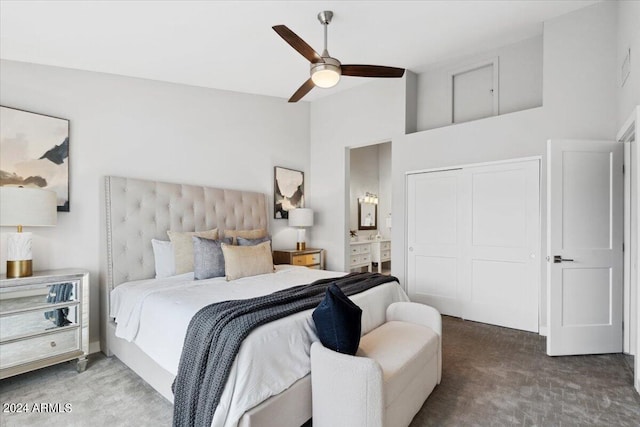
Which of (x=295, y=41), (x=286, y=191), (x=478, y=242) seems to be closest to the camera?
(x=295, y=41)

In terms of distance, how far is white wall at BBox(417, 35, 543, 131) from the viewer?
3.94 meters

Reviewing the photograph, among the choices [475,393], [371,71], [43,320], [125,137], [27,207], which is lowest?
[475,393]

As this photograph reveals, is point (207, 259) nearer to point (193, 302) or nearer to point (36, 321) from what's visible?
point (193, 302)

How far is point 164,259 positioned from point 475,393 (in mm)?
3016

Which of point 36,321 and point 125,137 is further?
point 125,137

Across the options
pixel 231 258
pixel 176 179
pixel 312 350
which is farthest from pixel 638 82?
pixel 176 179

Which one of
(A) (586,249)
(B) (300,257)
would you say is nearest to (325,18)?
(B) (300,257)

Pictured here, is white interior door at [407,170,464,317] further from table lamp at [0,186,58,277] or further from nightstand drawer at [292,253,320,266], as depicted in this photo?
table lamp at [0,186,58,277]

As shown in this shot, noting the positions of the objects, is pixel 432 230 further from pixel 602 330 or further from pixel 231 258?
pixel 231 258

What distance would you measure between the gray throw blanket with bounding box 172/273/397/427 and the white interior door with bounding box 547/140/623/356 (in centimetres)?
253

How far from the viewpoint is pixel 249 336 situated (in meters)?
1.74

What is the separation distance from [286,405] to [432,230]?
330 centimetres

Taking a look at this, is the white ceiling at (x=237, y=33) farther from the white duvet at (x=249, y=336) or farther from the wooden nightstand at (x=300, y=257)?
the wooden nightstand at (x=300, y=257)

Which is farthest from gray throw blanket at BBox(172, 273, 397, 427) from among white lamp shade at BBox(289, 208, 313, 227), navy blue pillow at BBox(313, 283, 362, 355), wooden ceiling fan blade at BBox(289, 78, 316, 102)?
white lamp shade at BBox(289, 208, 313, 227)
